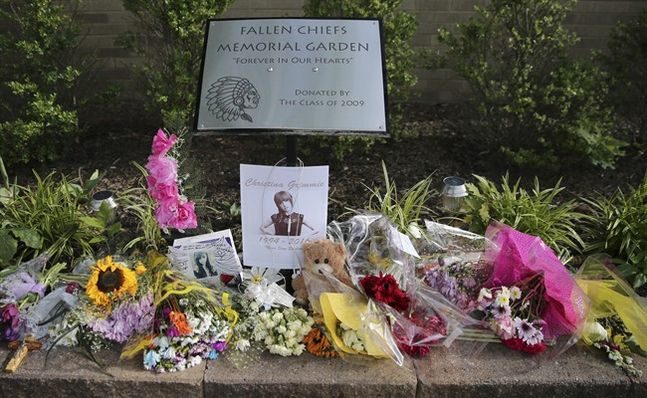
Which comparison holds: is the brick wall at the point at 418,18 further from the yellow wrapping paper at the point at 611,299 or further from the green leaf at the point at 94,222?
the yellow wrapping paper at the point at 611,299

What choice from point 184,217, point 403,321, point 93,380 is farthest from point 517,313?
point 93,380

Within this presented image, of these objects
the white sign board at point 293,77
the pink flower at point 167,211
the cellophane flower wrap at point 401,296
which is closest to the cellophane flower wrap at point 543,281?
the cellophane flower wrap at point 401,296

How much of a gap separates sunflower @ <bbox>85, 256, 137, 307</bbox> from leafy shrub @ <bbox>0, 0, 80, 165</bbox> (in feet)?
6.01

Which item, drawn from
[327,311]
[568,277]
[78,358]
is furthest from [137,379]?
[568,277]

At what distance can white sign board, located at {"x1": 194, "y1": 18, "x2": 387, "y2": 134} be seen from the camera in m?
2.50

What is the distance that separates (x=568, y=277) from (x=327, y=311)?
3.36ft

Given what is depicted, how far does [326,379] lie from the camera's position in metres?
2.29

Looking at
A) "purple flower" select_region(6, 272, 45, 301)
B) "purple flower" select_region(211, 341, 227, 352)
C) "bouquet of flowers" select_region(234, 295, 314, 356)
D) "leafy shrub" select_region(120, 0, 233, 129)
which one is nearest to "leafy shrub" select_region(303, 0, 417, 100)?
"leafy shrub" select_region(120, 0, 233, 129)

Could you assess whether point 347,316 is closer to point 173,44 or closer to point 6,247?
point 6,247

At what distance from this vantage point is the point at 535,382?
2.31 metres

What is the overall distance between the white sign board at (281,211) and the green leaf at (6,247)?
1097 mm

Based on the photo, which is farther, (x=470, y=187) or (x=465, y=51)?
(x=465, y=51)

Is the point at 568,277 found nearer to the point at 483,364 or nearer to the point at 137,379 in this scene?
the point at 483,364

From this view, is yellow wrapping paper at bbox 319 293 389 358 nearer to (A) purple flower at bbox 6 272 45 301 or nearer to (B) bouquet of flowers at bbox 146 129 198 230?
(B) bouquet of flowers at bbox 146 129 198 230
